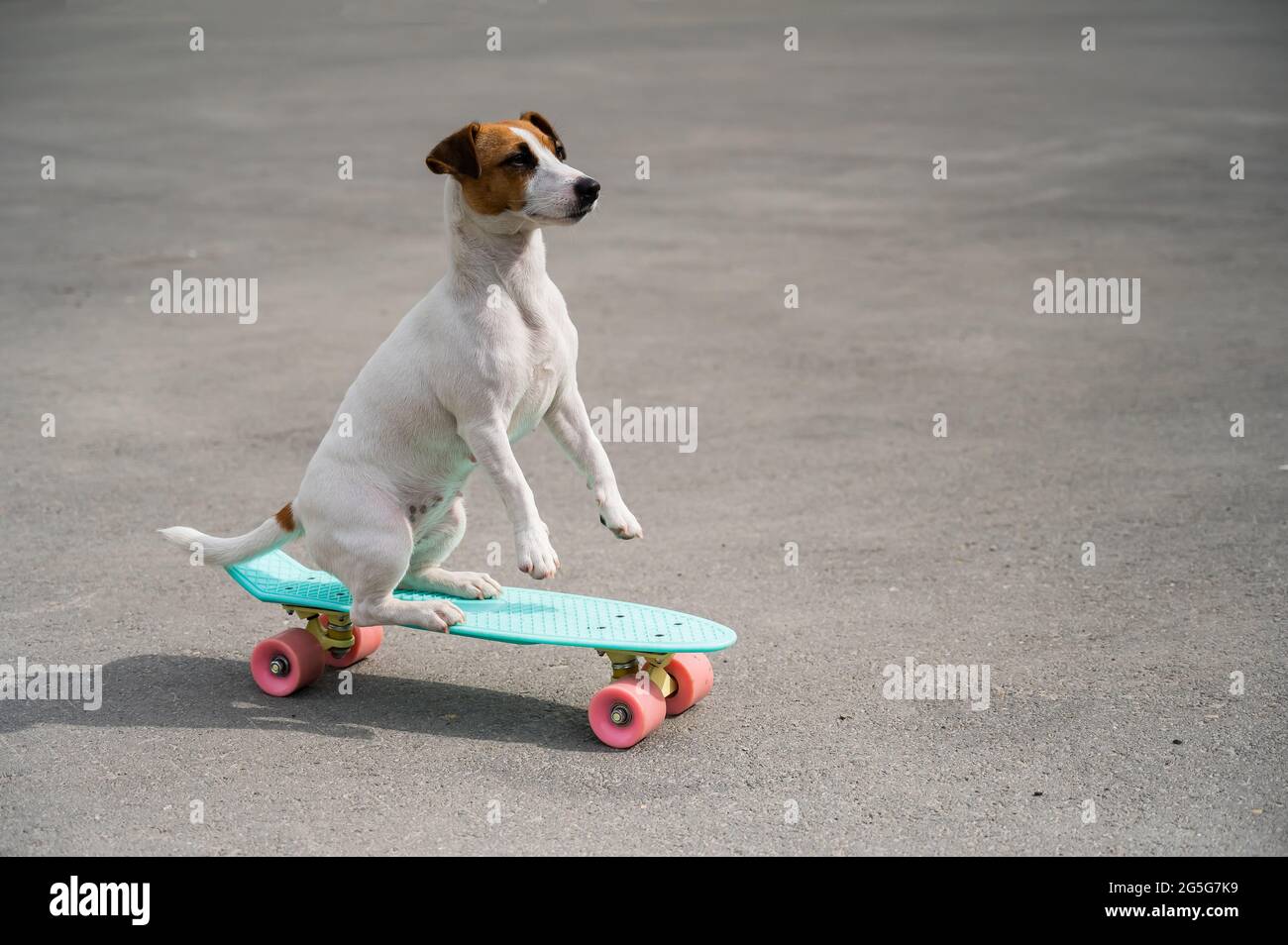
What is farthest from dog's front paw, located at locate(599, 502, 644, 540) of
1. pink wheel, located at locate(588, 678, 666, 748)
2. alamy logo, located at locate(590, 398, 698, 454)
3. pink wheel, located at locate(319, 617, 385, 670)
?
alamy logo, located at locate(590, 398, 698, 454)

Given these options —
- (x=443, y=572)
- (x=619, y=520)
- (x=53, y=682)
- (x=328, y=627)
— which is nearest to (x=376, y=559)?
(x=443, y=572)

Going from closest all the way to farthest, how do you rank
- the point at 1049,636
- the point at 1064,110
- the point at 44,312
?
1. the point at 1049,636
2. the point at 44,312
3. the point at 1064,110

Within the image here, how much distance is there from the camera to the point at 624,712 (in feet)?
17.2

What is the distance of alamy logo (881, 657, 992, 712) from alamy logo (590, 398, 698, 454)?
3.02 m

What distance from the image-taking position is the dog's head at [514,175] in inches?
196

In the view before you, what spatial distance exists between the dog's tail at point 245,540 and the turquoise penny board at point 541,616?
0.10m

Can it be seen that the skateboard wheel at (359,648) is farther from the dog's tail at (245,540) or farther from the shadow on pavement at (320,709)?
the dog's tail at (245,540)

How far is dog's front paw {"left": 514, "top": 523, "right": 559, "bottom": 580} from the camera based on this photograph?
16.5 feet

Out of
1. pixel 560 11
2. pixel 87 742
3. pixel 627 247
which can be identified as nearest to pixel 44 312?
pixel 627 247

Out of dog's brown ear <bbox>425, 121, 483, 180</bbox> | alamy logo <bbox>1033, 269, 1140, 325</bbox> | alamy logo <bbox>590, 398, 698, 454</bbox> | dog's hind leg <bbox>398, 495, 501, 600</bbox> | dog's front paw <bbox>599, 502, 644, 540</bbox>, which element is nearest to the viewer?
dog's brown ear <bbox>425, 121, 483, 180</bbox>

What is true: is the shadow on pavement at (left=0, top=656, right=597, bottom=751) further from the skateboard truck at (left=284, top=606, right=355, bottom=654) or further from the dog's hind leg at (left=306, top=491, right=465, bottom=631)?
the dog's hind leg at (left=306, top=491, right=465, bottom=631)

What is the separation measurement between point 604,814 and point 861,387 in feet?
17.6

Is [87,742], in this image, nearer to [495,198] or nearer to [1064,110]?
[495,198]

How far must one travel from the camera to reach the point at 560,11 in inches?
974
